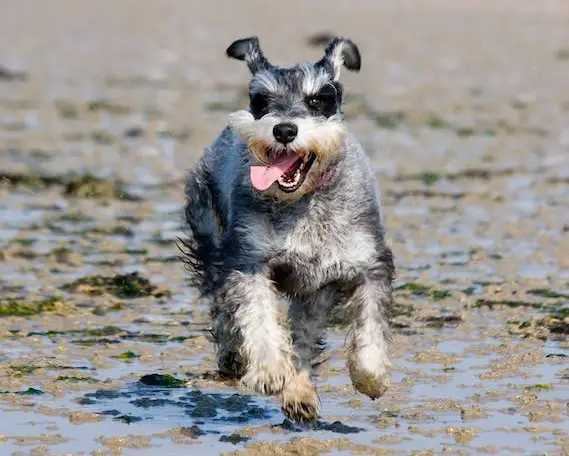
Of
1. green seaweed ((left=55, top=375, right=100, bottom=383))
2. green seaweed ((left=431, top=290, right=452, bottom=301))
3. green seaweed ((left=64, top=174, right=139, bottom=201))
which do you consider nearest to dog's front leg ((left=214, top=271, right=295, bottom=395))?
green seaweed ((left=55, top=375, right=100, bottom=383))

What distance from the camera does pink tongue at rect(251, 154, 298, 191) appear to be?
7258mm

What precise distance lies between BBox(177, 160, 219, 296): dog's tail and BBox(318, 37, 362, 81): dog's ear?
1323mm

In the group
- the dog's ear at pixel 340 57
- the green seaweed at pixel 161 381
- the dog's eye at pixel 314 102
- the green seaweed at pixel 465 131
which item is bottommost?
the green seaweed at pixel 161 381

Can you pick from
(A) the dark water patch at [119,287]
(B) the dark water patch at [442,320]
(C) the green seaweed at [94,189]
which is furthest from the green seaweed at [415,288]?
(C) the green seaweed at [94,189]

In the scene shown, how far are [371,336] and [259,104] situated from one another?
1279 millimetres

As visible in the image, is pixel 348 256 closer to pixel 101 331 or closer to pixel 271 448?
pixel 271 448

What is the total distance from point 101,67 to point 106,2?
1056cm

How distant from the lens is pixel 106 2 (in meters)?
36.0

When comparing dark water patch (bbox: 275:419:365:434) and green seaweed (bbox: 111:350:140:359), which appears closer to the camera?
dark water patch (bbox: 275:419:365:434)

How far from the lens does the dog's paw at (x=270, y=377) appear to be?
24.0 feet

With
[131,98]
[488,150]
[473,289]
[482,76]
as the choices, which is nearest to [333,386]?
[473,289]

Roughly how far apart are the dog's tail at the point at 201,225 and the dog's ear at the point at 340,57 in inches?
52.1

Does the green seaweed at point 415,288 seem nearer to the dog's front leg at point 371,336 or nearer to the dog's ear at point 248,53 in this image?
the dog's front leg at point 371,336

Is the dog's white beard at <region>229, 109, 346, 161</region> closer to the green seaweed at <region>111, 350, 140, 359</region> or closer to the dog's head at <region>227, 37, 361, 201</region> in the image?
the dog's head at <region>227, 37, 361, 201</region>
